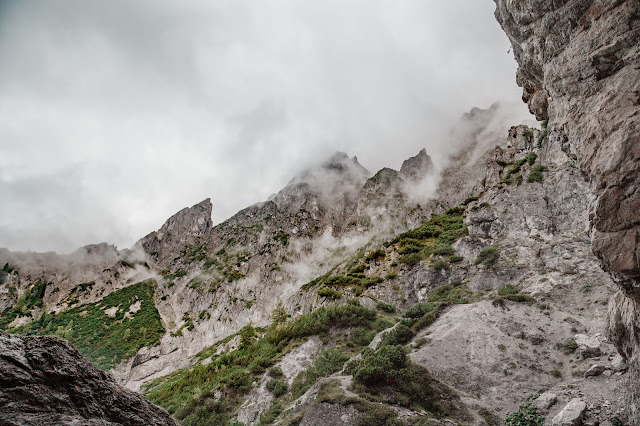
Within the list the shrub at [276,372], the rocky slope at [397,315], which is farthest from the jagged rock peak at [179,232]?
the shrub at [276,372]

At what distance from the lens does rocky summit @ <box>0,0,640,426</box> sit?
8742 millimetres

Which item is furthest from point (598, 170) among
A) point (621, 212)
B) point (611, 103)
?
point (611, 103)

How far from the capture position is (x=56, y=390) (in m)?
7.58

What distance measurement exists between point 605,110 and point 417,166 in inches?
4801

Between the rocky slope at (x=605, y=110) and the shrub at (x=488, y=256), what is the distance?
94.4 ft

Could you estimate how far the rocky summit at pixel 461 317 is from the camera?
8742 mm

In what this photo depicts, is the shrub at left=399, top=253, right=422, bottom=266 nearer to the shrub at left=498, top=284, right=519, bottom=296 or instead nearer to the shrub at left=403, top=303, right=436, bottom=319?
the shrub at left=403, top=303, right=436, bottom=319

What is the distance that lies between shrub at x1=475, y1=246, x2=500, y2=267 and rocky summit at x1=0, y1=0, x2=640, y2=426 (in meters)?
0.24

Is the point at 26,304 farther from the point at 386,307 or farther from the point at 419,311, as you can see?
the point at 419,311

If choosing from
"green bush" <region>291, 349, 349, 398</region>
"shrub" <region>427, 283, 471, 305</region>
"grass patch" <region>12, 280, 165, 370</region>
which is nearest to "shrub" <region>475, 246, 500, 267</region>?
"shrub" <region>427, 283, 471, 305</region>

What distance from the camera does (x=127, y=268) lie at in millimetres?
127625

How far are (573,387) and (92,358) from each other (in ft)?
294

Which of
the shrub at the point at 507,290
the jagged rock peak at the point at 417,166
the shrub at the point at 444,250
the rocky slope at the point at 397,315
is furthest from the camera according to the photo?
the jagged rock peak at the point at 417,166

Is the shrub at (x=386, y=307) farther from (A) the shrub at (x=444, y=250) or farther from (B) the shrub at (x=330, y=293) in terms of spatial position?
(A) the shrub at (x=444, y=250)
